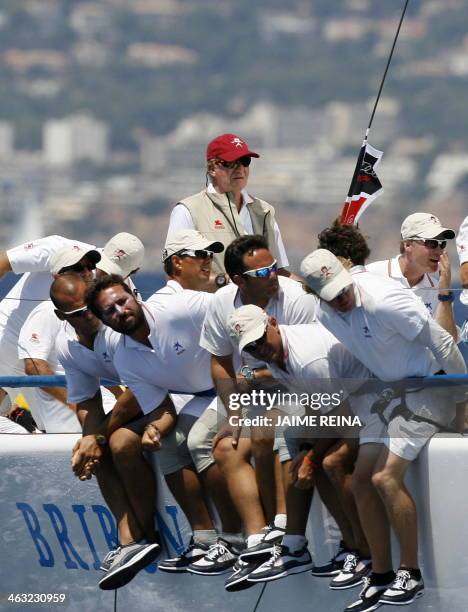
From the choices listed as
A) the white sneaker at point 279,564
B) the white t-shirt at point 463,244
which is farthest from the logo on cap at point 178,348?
the white t-shirt at point 463,244

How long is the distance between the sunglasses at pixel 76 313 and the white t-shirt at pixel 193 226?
0.84 metres

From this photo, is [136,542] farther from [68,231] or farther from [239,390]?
[68,231]

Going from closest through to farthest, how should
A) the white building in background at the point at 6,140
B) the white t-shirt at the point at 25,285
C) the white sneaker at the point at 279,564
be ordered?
Result: the white sneaker at the point at 279,564 → the white t-shirt at the point at 25,285 → the white building in background at the point at 6,140

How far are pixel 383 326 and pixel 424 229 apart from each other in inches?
29.5

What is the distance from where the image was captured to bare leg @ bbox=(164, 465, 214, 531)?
5.98 metres

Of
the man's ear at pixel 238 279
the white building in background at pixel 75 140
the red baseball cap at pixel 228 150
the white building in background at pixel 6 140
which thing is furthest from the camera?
the white building in background at pixel 75 140

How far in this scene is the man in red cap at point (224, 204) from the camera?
6.84 metres

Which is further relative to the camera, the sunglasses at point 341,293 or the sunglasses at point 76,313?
the sunglasses at point 76,313

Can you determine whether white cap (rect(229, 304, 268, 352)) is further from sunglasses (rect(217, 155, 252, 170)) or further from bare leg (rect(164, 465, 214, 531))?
sunglasses (rect(217, 155, 252, 170))

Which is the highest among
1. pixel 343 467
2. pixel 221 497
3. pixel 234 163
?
pixel 234 163

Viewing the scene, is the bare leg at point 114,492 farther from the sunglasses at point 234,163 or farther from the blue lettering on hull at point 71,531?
the sunglasses at point 234,163

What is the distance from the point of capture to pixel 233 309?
18.6 ft

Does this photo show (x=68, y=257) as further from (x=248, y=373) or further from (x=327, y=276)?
(x=327, y=276)

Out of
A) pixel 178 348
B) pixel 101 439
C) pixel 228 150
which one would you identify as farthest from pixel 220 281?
pixel 101 439
